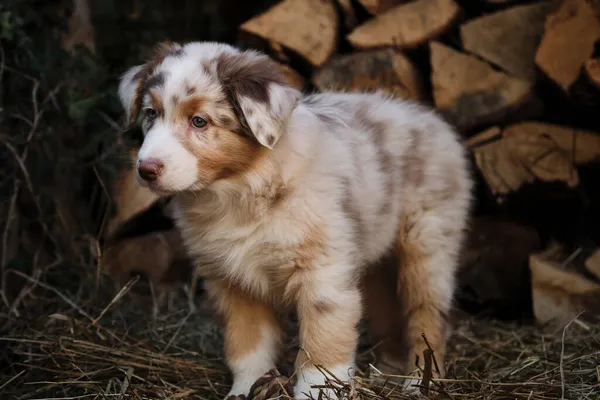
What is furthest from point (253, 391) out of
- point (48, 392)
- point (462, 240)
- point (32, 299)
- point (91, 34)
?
point (91, 34)

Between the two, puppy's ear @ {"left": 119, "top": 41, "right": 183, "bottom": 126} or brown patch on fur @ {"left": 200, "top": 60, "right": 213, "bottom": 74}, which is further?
puppy's ear @ {"left": 119, "top": 41, "right": 183, "bottom": 126}

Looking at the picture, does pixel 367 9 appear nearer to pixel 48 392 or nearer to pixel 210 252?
pixel 210 252

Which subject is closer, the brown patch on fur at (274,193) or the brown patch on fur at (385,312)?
the brown patch on fur at (274,193)

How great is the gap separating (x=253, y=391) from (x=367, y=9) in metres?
1.97

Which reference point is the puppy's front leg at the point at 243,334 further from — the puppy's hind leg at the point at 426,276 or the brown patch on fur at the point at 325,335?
the puppy's hind leg at the point at 426,276

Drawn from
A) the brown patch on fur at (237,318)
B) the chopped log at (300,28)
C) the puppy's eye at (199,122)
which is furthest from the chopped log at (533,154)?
the puppy's eye at (199,122)

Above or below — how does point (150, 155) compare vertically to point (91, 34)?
above

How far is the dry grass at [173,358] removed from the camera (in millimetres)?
2934

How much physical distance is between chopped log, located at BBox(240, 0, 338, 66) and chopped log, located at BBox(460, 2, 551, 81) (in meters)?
0.65

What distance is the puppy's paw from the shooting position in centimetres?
294

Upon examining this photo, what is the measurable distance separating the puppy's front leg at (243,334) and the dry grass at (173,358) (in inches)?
6.0

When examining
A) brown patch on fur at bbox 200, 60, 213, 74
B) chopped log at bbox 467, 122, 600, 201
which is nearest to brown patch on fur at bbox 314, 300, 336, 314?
brown patch on fur at bbox 200, 60, 213, 74

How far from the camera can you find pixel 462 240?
12.1 ft

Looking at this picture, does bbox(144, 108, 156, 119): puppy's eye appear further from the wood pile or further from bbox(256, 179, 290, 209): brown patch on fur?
the wood pile
